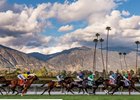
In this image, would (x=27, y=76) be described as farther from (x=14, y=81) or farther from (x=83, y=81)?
(x=83, y=81)

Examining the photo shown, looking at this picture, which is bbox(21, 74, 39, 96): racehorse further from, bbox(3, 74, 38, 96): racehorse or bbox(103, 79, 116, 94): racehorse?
bbox(103, 79, 116, 94): racehorse

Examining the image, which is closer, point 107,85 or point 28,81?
point 28,81

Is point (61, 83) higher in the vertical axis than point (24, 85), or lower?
higher

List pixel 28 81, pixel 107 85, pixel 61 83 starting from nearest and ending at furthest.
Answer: pixel 28 81 → pixel 61 83 → pixel 107 85

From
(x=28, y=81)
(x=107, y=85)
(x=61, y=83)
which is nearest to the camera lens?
(x=28, y=81)

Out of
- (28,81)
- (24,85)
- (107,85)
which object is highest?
(28,81)

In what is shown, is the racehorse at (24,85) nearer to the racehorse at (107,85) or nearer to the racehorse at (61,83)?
the racehorse at (61,83)

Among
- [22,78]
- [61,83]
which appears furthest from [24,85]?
[61,83]

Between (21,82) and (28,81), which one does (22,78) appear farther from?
(28,81)

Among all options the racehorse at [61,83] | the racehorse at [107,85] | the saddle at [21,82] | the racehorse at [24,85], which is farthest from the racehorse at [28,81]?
the racehorse at [107,85]

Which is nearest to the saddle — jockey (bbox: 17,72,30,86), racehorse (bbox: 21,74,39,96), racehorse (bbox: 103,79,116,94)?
jockey (bbox: 17,72,30,86)

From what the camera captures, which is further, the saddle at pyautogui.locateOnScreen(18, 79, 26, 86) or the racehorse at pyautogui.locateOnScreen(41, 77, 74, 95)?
the racehorse at pyautogui.locateOnScreen(41, 77, 74, 95)

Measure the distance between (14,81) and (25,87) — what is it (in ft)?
6.10

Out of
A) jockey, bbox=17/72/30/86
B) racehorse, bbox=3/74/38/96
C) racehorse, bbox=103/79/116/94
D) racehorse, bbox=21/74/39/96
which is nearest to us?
racehorse, bbox=21/74/39/96
